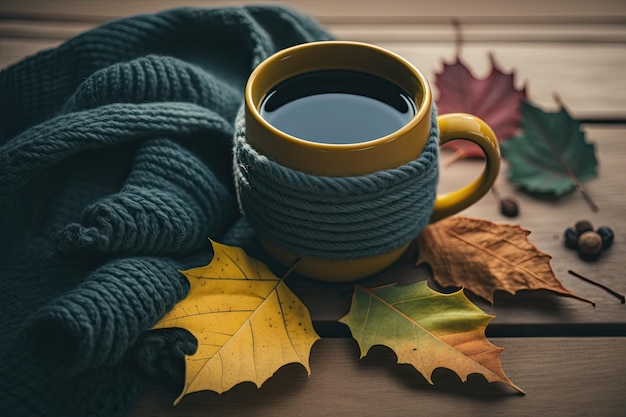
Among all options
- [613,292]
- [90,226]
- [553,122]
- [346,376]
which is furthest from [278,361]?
[553,122]

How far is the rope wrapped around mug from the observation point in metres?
0.48

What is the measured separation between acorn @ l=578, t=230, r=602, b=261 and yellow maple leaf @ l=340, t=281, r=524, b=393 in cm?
15

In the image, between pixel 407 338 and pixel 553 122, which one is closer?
pixel 407 338

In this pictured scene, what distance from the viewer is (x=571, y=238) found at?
616 millimetres

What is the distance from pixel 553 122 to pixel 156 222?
457mm

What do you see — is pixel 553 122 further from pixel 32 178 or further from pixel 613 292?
pixel 32 178

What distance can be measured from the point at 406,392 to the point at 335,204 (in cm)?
16

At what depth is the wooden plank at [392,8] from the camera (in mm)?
874

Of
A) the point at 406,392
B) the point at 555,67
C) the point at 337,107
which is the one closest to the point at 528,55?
the point at 555,67

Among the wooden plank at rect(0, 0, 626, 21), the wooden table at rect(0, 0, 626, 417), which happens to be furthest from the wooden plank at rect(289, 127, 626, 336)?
the wooden plank at rect(0, 0, 626, 21)

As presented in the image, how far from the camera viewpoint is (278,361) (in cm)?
50

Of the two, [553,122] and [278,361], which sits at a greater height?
[553,122]

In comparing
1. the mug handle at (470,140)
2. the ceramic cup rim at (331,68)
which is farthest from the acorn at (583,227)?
the ceramic cup rim at (331,68)

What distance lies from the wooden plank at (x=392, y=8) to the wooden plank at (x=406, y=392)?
1.76 feet
